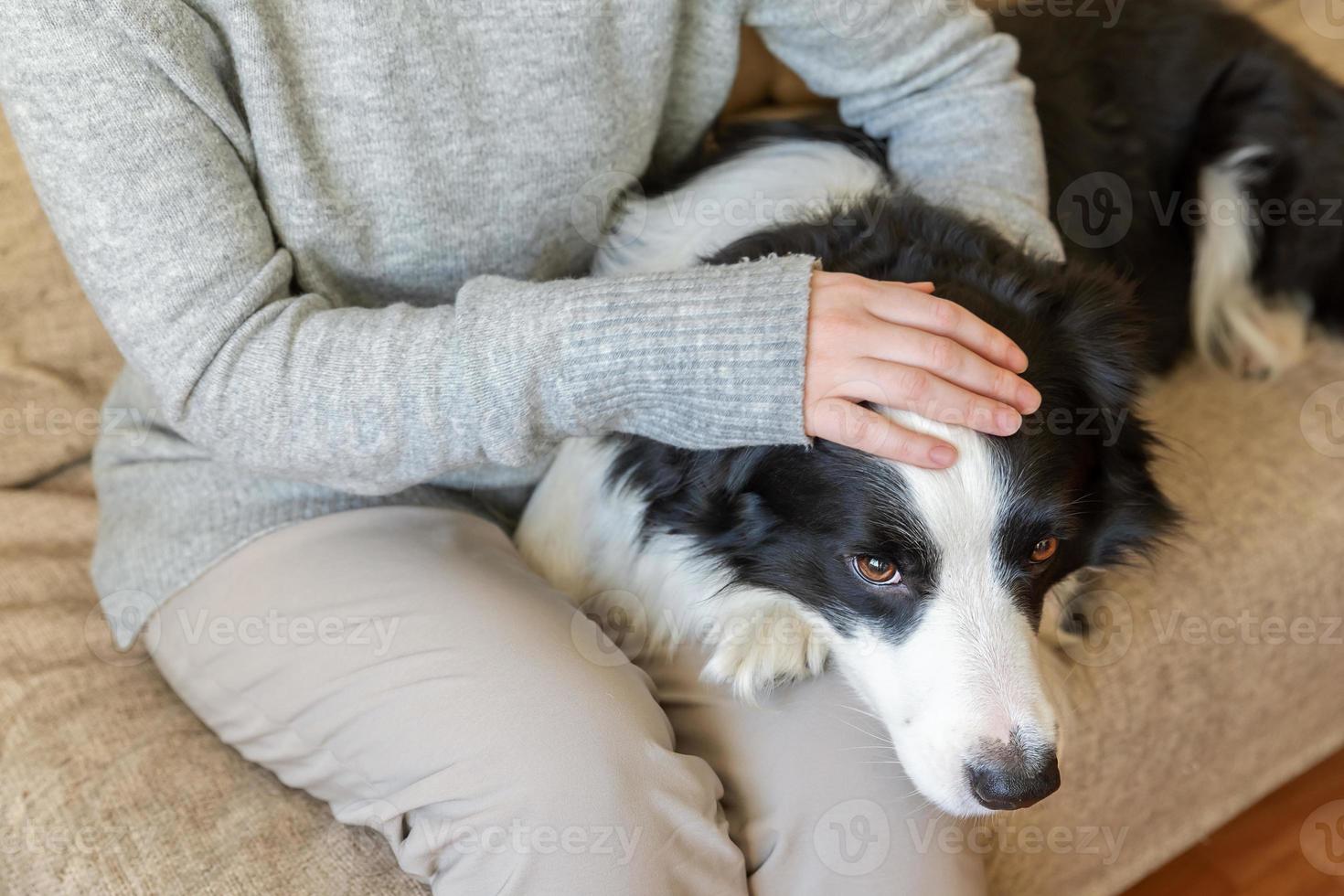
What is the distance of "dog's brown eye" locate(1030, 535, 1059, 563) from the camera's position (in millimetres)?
1025

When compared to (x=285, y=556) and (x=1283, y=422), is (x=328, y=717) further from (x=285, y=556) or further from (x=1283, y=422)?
(x=1283, y=422)

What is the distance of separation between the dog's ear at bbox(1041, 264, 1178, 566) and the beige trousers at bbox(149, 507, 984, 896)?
34 centimetres

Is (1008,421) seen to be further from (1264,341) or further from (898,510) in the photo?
(1264,341)

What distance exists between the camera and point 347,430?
0.99m

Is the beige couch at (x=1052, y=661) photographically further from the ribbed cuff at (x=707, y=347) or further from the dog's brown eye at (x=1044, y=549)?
the ribbed cuff at (x=707, y=347)

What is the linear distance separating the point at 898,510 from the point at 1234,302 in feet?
3.66

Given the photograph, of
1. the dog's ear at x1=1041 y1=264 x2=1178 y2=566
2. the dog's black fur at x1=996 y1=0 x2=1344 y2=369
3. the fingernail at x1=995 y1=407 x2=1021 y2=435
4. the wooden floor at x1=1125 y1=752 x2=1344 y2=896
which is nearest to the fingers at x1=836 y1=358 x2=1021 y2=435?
the fingernail at x1=995 y1=407 x2=1021 y2=435

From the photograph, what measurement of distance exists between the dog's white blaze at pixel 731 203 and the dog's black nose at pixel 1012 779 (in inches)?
24.0

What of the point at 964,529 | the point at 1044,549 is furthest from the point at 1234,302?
the point at 964,529

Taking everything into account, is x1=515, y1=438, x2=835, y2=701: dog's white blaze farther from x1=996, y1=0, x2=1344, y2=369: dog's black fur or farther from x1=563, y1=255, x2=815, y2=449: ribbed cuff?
x1=996, y1=0, x2=1344, y2=369: dog's black fur

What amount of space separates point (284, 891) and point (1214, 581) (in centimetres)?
118

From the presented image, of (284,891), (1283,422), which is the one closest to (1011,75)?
(1283,422)

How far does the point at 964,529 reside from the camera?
964mm

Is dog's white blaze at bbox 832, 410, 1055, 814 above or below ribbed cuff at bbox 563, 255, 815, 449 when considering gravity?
below
